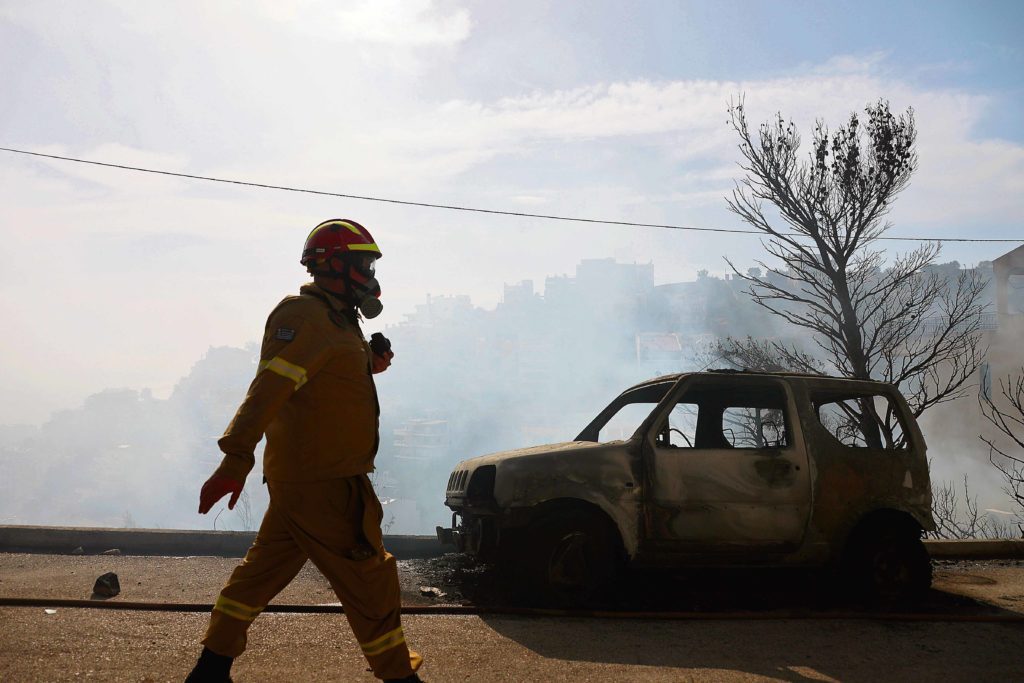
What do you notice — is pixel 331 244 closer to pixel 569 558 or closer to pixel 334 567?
pixel 334 567

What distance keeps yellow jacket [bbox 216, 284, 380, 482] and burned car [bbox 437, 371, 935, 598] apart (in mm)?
2425

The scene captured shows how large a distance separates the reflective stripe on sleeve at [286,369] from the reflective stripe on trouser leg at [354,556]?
0.43 metres

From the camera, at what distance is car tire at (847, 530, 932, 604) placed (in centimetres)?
619

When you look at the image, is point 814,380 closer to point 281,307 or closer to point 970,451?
point 281,307

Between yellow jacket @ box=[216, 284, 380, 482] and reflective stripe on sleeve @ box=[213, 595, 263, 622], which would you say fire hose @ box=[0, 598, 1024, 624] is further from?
yellow jacket @ box=[216, 284, 380, 482]

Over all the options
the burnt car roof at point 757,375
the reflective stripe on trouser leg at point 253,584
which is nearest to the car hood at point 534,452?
the burnt car roof at point 757,375

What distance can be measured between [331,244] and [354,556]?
4.44 feet

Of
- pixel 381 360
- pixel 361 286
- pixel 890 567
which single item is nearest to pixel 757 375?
pixel 890 567

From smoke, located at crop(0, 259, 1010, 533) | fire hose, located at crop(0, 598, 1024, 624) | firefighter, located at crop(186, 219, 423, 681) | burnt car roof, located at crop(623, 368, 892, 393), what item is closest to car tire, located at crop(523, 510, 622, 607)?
fire hose, located at crop(0, 598, 1024, 624)

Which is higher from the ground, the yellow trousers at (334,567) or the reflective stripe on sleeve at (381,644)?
the yellow trousers at (334,567)

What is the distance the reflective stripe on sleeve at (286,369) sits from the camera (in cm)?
332

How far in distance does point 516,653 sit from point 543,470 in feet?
4.95

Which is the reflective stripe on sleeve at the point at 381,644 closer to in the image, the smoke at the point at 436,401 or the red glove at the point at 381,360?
the red glove at the point at 381,360

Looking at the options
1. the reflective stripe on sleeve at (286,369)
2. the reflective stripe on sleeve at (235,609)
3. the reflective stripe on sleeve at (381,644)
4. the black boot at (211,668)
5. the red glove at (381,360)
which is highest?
the red glove at (381,360)
